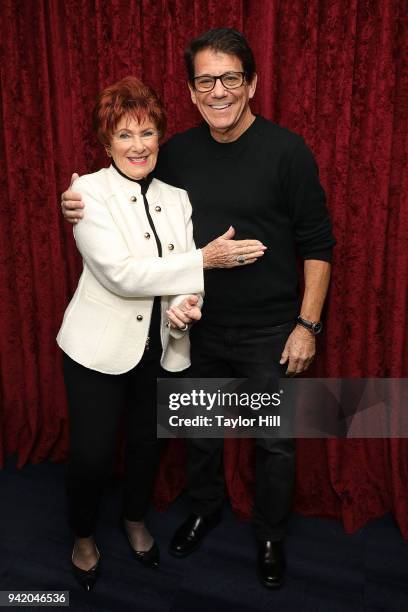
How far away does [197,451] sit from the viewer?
7.36 feet

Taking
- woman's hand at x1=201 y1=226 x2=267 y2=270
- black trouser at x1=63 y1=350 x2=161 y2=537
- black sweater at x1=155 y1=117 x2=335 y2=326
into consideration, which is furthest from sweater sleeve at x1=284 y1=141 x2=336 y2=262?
black trouser at x1=63 y1=350 x2=161 y2=537

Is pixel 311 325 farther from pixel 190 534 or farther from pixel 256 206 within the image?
pixel 190 534

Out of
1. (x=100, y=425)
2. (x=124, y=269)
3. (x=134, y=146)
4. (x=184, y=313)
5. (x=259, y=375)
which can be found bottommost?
(x=100, y=425)

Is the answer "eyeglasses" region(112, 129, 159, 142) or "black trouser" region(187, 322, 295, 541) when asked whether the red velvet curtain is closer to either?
"black trouser" region(187, 322, 295, 541)

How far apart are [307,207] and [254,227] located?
0.17 metres

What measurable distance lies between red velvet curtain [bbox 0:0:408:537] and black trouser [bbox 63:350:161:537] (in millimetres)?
474

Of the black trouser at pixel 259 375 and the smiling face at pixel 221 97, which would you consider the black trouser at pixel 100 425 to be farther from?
the smiling face at pixel 221 97

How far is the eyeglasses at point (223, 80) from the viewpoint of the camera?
5.94 feet

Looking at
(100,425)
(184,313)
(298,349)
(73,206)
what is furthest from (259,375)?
(73,206)

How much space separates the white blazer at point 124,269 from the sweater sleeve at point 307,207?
0.33m

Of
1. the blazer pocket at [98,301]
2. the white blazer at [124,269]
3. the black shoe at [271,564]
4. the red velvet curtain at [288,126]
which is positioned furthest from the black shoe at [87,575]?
the blazer pocket at [98,301]

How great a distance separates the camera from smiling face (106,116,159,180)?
1750mm

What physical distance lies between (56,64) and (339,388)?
5.26ft

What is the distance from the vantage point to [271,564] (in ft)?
6.86
